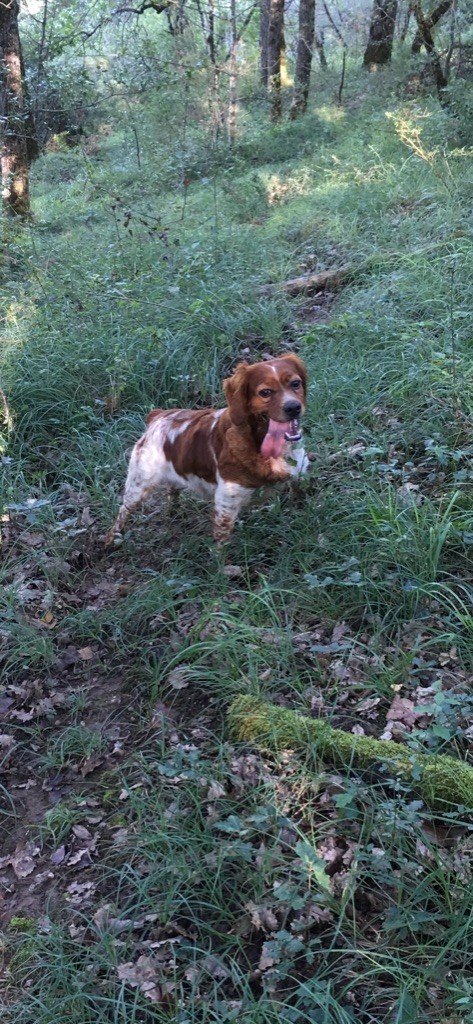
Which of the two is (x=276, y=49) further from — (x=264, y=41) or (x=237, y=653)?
(x=237, y=653)

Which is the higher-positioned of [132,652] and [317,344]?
[317,344]

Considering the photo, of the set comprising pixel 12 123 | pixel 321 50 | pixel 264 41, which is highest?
pixel 264 41

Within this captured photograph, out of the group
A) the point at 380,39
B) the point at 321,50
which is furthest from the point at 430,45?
the point at 321,50

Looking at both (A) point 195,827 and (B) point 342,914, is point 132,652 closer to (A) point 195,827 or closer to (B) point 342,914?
(A) point 195,827

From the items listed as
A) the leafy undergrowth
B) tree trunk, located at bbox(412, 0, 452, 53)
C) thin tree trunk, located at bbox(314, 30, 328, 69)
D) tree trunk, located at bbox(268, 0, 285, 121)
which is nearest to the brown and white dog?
the leafy undergrowth

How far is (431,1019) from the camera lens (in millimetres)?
1826

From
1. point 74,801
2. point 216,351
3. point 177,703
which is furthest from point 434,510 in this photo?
point 216,351

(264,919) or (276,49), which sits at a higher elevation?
(276,49)

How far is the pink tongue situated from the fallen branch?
3519 mm

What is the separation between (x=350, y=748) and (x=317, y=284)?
5314mm

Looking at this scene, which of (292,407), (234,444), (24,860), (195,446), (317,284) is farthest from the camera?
(317,284)

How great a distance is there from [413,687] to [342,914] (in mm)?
1031

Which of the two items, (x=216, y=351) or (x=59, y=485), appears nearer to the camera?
(x=59, y=485)

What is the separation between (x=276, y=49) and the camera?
50.3ft
